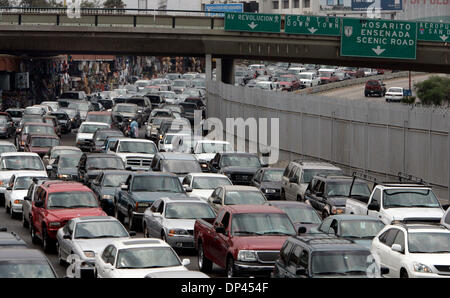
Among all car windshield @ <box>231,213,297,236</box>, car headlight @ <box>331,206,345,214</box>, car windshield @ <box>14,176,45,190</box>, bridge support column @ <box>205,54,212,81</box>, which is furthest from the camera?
bridge support column @ <box>205,54,212,81</box>

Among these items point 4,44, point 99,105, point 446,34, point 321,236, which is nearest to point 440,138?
point 321,236

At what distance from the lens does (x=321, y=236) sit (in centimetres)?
1716

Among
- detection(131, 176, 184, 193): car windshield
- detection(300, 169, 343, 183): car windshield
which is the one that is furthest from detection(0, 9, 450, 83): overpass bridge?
detection(131, 176, 184, 193): car windshield

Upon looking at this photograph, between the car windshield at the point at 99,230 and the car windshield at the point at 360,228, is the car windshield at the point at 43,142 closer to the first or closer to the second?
the car windshield at the point at 99,230

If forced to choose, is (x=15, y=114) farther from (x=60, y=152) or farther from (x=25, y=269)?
(x=25, y=269)

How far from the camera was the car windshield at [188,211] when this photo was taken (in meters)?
23.6

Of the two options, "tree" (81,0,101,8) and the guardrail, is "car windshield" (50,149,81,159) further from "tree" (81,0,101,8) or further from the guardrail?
"tree" (81,0,101,8)

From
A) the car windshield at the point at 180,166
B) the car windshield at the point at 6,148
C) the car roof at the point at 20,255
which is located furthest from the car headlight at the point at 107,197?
the car roof at the point at 20,255

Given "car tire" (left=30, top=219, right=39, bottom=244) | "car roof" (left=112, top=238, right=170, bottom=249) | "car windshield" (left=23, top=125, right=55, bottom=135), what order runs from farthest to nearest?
"car windshield" (left=23, top=125, right=55, bottom=135) → "car tire" (left=30, top=219, right=39, bottom=244) → "car roof" (left=112, top=238, right=170, bottom=249)

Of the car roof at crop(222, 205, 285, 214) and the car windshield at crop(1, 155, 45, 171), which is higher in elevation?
the car roof at crop(222, 205, 285, 214)

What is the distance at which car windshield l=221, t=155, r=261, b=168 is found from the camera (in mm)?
36281

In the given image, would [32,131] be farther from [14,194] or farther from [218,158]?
[14,194]

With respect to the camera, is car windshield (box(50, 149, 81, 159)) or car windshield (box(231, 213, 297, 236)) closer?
car windshield (box(231, 213, 297, 236))

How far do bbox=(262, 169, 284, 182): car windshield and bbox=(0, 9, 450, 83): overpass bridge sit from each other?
23797mm
